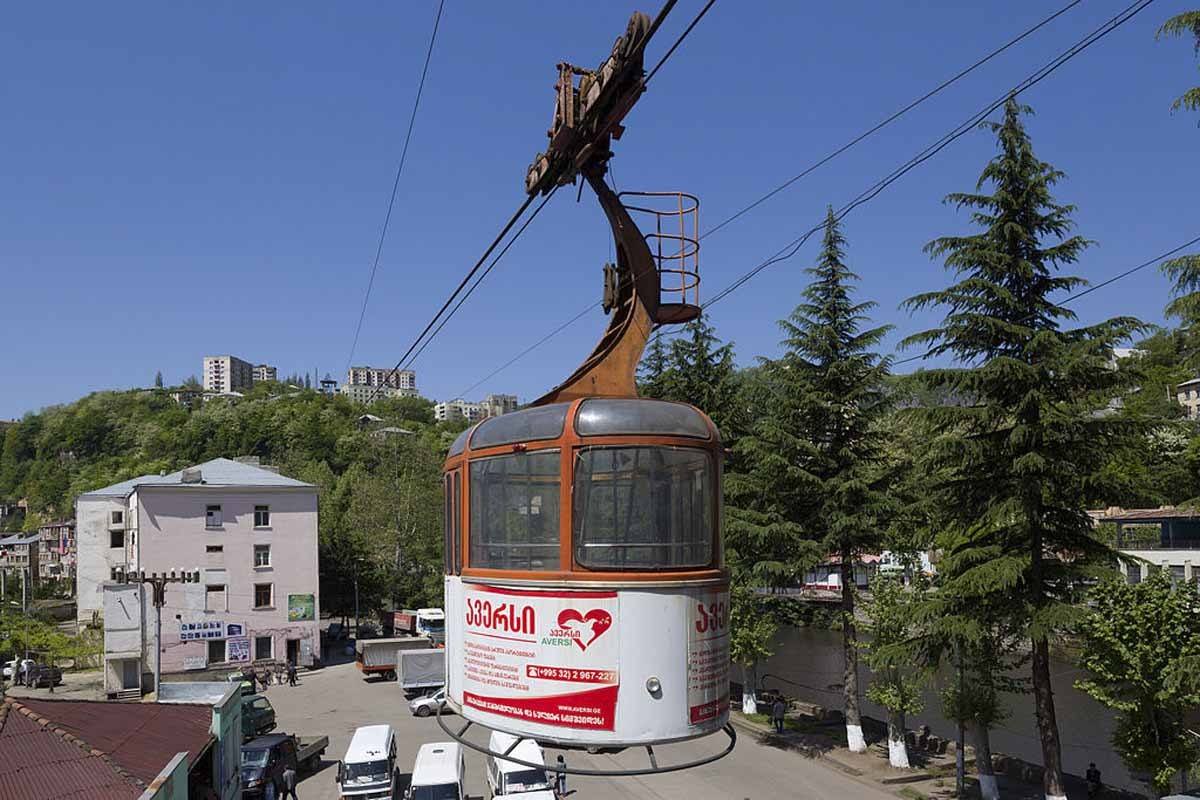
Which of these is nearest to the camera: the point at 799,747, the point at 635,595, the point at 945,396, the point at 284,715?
the point at 635,595

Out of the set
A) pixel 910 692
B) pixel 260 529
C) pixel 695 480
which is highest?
pixel 695 480

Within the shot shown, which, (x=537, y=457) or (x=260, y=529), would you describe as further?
(x=260, y=529)

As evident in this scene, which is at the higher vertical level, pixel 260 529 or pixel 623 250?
pixel 623 250

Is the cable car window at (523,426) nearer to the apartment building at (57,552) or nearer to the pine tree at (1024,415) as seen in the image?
the pine tree at (1024,415)

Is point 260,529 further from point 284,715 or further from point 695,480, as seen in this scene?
point 695,480

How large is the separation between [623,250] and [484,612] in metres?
3.74

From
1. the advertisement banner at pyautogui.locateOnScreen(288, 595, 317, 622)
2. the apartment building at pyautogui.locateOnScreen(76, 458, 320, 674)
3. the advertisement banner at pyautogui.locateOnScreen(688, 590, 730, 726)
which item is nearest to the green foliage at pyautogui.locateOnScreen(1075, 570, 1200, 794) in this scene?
the advertisement banner at pyautogui.locateOnScreen(688, 590, 730, 726)

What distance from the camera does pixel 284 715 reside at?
31.5 metres

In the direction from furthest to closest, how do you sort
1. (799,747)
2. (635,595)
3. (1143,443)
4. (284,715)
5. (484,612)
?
1. (284,715)
2. (799,747)
3. (1143,443)
4. (484,612)
5. (635,595)

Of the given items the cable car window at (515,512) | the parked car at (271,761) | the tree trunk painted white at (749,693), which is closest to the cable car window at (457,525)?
the cable car window at (515,512)

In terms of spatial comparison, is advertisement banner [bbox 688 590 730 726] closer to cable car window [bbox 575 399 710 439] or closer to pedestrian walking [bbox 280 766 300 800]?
cable car window [bbox 575 399 710 439]

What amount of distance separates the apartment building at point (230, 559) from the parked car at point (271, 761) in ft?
52.3

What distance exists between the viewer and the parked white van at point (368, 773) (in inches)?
791

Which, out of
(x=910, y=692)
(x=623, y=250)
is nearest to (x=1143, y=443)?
(x=910, y=692)
